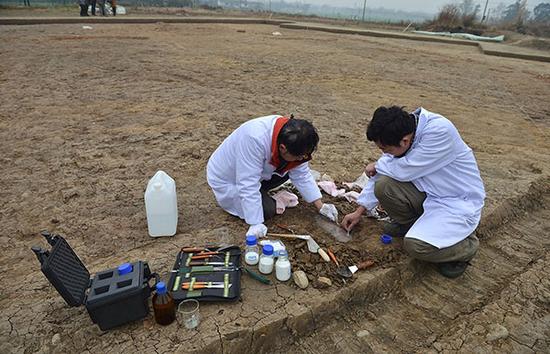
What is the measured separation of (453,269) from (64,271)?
2.58 metres

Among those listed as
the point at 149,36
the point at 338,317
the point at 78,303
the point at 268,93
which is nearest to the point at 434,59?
the point at 268,93

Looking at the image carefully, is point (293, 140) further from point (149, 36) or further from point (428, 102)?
point (149, 36)

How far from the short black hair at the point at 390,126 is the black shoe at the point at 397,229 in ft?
2.78

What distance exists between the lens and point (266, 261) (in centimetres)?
238

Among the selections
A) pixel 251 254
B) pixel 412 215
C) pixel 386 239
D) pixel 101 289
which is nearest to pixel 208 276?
pixel 251 254

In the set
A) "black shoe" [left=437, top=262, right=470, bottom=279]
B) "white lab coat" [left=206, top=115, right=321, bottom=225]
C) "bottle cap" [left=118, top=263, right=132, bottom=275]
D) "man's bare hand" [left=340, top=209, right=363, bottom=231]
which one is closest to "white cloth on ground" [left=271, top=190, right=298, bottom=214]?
"white lab coat" [left=206, top=115, right=321, bottom=225]

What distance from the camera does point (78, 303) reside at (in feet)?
6.35

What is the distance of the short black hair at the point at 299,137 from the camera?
248 cm

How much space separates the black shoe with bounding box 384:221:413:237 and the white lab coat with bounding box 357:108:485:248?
0.26 metres

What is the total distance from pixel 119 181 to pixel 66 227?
81 centimetres

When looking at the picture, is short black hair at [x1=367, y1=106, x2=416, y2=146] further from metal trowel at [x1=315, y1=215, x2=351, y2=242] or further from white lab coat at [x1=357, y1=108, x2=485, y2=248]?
metal trowel at [x1=315, y1=215, x2=351, y2=242]

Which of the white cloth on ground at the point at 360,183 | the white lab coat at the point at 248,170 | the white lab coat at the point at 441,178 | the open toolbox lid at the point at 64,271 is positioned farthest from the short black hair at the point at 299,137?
the open toolbox lid at the point at 64,271

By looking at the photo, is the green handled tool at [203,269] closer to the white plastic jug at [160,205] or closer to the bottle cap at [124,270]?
the bottle cap at [124,270]

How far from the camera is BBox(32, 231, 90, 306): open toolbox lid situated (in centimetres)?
177
